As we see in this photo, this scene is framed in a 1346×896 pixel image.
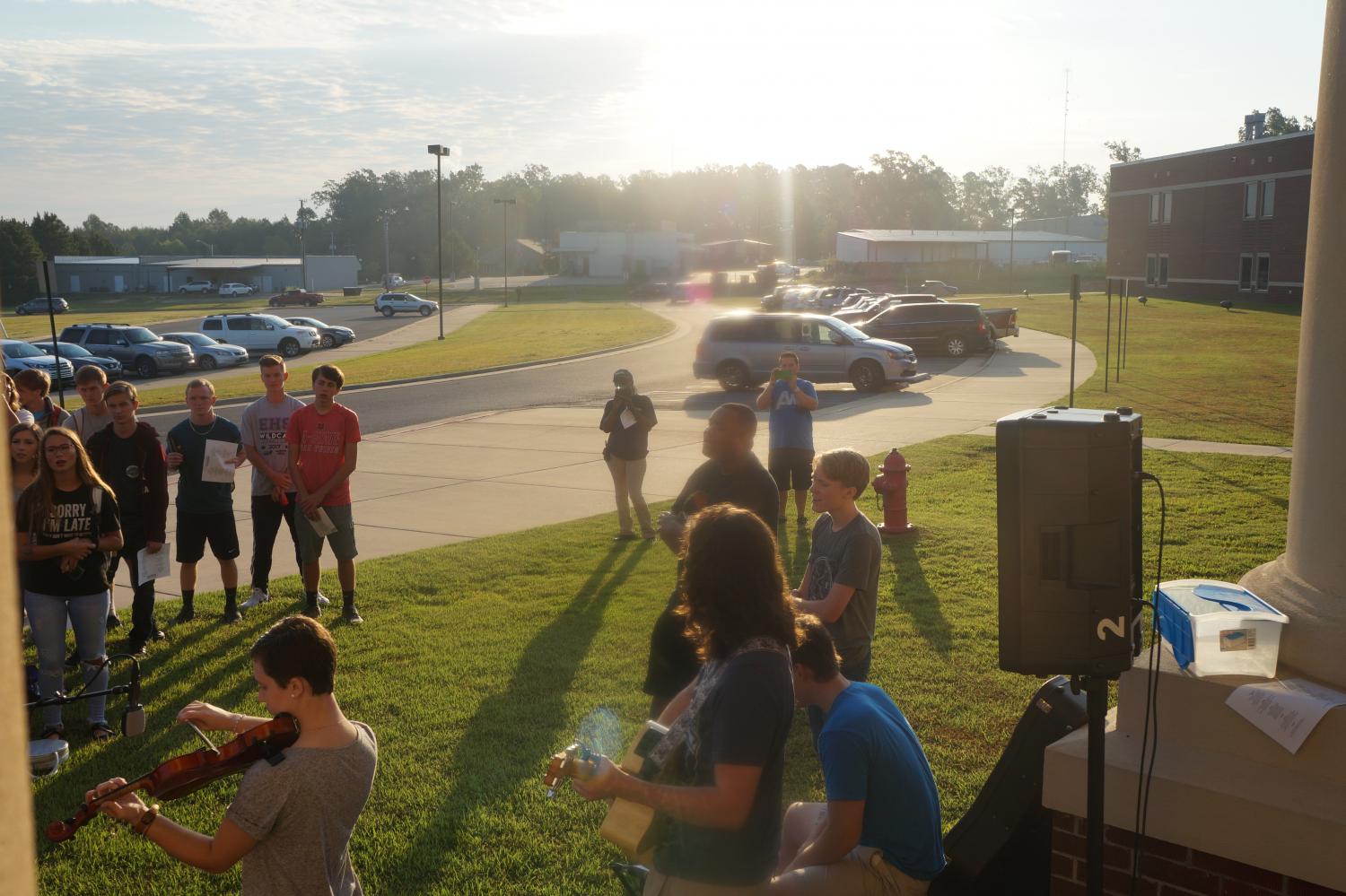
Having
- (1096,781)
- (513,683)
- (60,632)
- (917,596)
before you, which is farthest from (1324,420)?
(60,632)

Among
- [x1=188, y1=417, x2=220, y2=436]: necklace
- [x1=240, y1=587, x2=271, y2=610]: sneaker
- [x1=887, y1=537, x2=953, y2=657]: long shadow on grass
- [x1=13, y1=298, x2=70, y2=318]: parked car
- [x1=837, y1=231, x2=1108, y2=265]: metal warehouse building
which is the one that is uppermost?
[x1=837, y1=231, x2=1108, y2=265]: metal warehouse building

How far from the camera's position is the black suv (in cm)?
3625

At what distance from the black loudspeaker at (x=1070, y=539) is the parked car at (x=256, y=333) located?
149 ft

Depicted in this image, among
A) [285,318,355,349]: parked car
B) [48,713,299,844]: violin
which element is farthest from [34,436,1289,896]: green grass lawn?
[285,318,355,349]: parked car

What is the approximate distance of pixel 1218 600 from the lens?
4.48m

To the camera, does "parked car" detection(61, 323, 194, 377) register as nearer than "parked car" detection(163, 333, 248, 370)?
Yes

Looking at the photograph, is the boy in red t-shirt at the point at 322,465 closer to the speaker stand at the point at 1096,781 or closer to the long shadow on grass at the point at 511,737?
the long shadow on grass at the point at 511,737

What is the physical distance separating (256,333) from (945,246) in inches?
3214

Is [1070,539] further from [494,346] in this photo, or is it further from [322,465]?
[494,346]

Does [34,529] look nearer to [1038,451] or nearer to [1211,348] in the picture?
[1038,451]

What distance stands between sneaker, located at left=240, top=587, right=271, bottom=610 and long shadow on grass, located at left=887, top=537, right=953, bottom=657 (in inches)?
196

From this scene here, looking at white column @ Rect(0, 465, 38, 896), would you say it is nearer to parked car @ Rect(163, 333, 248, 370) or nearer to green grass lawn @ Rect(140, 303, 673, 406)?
green grass lawn @ Rect(140, 303, 673, 406)

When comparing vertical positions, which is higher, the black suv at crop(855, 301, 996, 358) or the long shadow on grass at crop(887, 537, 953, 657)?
the black suv at crop(855, 301, 996, 358)

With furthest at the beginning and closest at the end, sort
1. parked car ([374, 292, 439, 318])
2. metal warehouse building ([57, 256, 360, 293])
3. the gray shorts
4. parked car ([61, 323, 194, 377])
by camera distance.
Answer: metal warehouse building ([57, 256, 360, 293]) → parked car ([374, 292, 439, 318]) → parked car ([61, 323, 194, 377]) → the gray shorts
